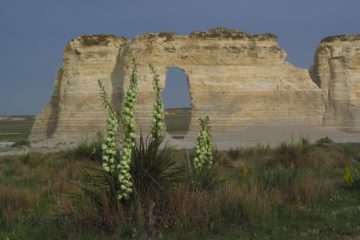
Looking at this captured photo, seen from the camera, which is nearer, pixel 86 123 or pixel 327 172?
pixel 327 172

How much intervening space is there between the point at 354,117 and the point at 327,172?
76.7ft

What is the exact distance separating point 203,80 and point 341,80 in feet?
34.5

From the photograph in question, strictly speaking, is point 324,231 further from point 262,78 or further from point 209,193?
point 262,78

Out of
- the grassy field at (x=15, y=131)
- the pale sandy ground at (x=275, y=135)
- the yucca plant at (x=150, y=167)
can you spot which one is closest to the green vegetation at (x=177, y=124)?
the pale sandy ground at (x=275, y=135)

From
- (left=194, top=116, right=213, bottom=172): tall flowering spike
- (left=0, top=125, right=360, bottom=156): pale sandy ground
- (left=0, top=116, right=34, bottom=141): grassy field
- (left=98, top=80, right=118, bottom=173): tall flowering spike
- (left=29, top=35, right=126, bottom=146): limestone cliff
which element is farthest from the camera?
(left=0, top=116, right=34, bottom=141): grassy field

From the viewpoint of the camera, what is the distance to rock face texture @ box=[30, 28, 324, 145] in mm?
32406

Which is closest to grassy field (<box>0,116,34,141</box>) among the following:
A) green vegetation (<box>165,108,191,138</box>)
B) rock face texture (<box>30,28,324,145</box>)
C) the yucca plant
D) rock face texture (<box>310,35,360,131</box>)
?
green vegetation (<box>165,108,191,138</box>)

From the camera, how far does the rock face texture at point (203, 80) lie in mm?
32406

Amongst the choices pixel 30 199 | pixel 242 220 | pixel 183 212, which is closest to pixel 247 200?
pixel 242 220

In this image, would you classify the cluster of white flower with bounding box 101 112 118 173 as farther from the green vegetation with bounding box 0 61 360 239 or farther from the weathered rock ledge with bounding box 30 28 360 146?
the weathered rock ledge with bounding box 30 28 360 146

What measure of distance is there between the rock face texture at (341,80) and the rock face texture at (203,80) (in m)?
1.78

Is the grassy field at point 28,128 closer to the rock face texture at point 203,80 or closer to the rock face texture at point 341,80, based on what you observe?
the rock face texture at point 203,80

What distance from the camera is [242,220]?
730 cm

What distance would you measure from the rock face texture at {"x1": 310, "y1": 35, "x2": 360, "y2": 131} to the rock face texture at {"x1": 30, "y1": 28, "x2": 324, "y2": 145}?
178 centimetres
